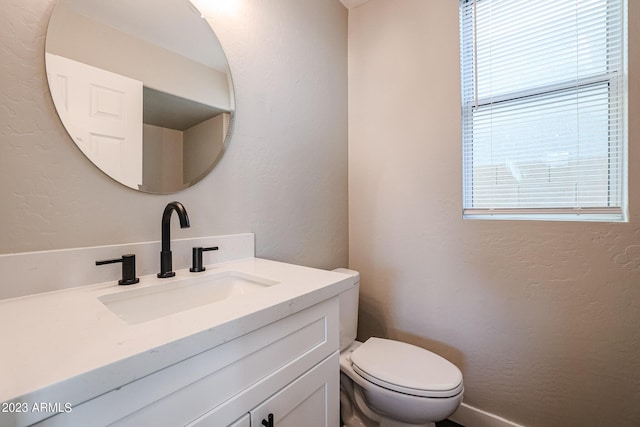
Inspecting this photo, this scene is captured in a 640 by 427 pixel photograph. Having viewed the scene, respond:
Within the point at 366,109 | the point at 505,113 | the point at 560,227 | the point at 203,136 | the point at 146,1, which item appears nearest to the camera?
the point at 146,1

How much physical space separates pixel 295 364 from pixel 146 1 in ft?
4.03

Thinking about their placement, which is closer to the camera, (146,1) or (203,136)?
(146,1)

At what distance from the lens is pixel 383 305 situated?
5.41 feet

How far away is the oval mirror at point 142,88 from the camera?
77 cm

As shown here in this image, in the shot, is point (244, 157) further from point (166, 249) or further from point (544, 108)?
point (544, 108)

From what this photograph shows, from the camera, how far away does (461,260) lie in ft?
4.58

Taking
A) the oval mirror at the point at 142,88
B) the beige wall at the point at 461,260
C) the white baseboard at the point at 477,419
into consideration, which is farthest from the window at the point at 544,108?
the oval mirror at the point at 142,88

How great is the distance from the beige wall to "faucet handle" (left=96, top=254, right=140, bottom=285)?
1227mm

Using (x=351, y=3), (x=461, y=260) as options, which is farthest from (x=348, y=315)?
(x=351, y=3)

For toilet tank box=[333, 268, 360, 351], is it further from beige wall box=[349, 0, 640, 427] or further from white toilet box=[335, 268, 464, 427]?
beige wall box=[349, 0, 640, 427]

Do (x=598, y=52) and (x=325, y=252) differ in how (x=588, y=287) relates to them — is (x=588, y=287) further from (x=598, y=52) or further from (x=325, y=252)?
(x=325, y=252)

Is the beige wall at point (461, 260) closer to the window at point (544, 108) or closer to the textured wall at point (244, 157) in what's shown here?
the window at point (544, 108)

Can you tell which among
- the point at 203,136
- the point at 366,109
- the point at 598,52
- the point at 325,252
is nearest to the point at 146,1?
the point at 203,136

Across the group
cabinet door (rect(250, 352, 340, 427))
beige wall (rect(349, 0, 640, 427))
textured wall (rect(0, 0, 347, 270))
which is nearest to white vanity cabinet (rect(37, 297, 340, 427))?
cabinet door (rect(250, 352, 340, 427))
